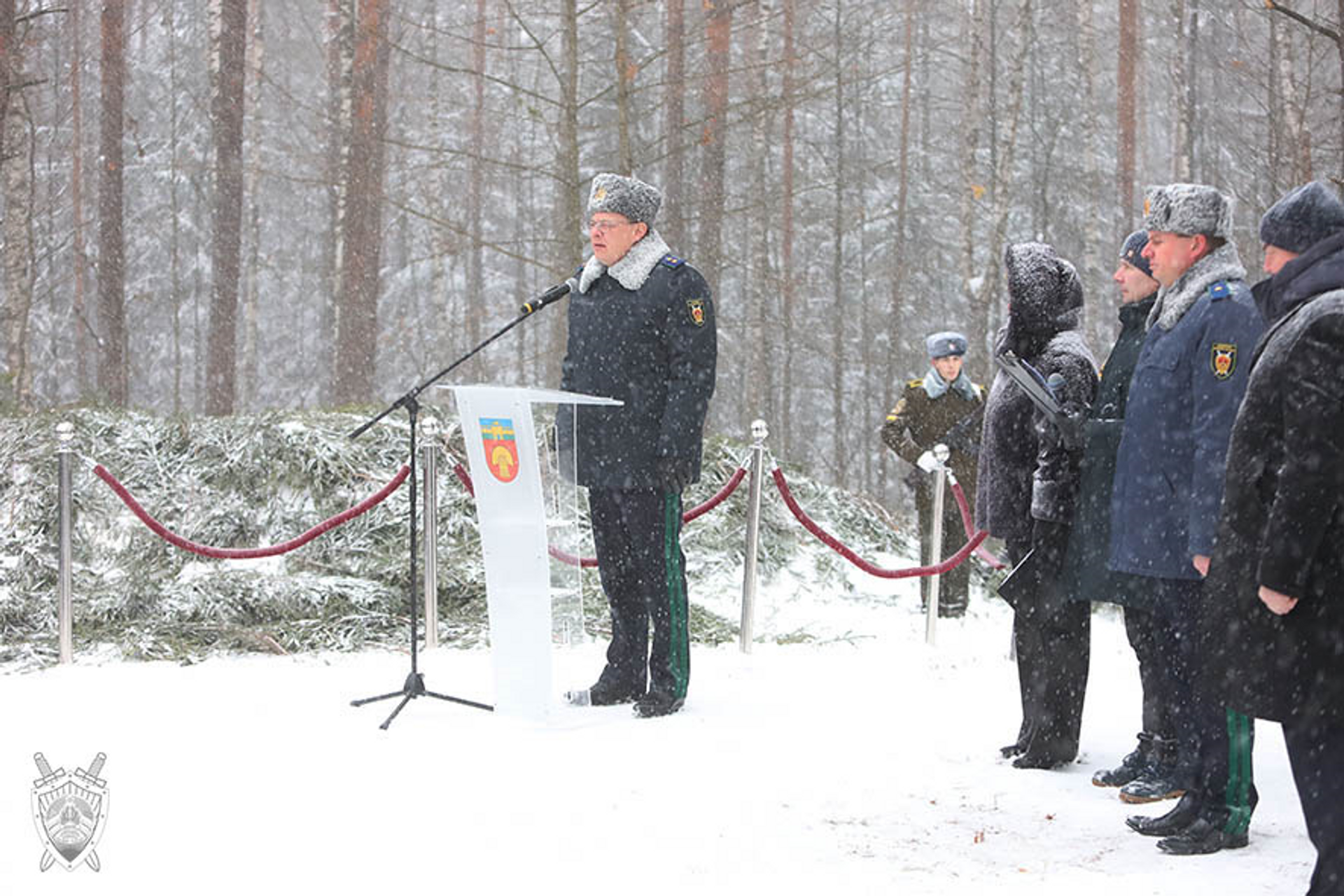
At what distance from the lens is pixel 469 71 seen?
1218 cm

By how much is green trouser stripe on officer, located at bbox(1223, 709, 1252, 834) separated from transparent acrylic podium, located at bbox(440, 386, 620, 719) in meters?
2.53

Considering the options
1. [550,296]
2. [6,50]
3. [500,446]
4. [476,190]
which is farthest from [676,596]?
[476,190]

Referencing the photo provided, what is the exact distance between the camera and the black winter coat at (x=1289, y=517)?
3336 millimetres

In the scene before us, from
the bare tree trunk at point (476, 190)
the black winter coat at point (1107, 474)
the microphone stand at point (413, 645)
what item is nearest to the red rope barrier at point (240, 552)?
the microphone stand at point (413, 645)

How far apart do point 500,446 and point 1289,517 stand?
3030 mm

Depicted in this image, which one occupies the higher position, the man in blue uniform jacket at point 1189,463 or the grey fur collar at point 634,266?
the grey fur collar at point 634,266

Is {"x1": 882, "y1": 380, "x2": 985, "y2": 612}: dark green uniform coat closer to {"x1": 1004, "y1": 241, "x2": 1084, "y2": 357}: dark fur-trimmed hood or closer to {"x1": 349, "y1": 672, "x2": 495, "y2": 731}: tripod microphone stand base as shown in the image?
{"x1": 1004, "y1": 241, "x2": 1084, "y2": 357}: dark fur-trimmed hood

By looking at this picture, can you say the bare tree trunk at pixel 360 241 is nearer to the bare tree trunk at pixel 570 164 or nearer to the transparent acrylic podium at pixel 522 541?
the bare tree trunk at pixel 570 164

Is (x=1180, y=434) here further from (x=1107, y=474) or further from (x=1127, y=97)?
(x=1127, y=97)

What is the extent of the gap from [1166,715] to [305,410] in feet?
24.2

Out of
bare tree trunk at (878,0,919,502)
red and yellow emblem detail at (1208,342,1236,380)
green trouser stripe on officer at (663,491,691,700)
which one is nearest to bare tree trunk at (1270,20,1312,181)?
bare tree trunk at (878,0,919,502)

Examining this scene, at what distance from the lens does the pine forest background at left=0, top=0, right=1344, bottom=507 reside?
16328mm

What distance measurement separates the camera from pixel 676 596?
602cm

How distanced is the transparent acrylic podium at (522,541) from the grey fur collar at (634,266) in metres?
0.57
